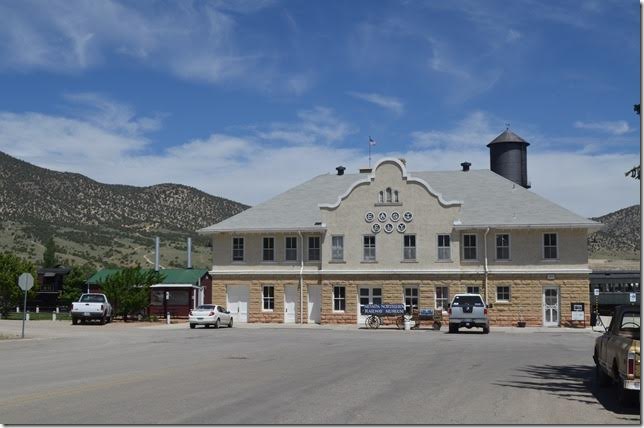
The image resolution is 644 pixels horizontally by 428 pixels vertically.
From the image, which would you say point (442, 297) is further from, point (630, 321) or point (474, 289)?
point (630, 321)

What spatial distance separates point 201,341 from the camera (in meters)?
30.0

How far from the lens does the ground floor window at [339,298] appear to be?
47.8m

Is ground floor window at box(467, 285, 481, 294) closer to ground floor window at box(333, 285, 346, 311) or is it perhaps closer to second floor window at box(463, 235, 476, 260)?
second floor window at box(463, 235, 476, 260)

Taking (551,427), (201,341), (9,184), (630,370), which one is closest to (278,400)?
(551,427)

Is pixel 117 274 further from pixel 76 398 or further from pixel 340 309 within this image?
pixel 76 398

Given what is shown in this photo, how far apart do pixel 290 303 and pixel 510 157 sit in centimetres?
1853

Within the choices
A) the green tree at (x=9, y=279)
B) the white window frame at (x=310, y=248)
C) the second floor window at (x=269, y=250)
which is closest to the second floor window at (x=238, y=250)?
the second floor window at (x=269, y=250)

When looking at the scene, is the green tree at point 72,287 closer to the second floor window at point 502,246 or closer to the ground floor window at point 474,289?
the ground floor window at point 474,289

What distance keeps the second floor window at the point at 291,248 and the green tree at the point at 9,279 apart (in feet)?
52.3

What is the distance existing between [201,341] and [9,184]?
8592 centimetres

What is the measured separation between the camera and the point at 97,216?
372 feet

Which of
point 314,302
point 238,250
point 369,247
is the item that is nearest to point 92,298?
point 238,250

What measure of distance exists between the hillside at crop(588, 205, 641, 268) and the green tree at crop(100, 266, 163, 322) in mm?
75850

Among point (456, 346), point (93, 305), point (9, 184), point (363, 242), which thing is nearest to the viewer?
point (456, 346)
